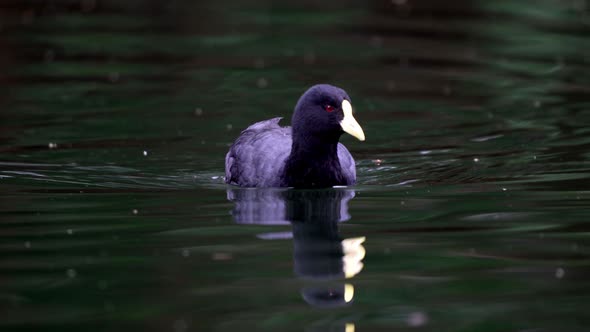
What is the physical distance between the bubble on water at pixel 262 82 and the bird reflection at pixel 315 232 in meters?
4.47

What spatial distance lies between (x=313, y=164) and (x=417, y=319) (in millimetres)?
3262

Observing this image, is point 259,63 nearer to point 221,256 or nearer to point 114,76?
point 114,76

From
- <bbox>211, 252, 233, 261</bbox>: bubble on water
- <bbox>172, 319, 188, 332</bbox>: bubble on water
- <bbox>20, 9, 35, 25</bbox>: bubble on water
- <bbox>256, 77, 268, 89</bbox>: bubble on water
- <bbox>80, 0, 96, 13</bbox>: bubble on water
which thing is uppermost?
<bbox>80, 0, 96, 13</bbox>: bubble on water

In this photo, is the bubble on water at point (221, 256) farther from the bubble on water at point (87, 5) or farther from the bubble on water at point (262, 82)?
the bubble on water at point (87, 5)

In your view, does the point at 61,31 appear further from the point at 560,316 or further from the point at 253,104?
the point at 560,316

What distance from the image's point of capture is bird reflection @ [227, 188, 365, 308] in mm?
6098

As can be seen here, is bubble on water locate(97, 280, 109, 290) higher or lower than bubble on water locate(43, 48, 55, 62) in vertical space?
lower

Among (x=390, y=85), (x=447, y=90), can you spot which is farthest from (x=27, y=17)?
(x=447, y=90)

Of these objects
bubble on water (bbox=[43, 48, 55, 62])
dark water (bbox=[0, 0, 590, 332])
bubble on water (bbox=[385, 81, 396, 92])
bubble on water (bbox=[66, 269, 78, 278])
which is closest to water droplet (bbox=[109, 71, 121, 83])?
dark water (bbox=[0, 0, 590, 332])

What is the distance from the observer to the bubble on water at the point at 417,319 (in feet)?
18.0

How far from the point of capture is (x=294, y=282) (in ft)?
20.2

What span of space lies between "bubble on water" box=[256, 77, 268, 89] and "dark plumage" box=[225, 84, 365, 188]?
13.5 ft

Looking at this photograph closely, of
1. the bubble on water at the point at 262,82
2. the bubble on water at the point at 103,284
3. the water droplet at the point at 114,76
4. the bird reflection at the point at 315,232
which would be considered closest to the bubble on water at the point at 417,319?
the bird reflection at the point at 315,232

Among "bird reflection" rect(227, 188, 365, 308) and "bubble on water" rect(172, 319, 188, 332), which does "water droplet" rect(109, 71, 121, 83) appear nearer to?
"bird reflection" rect(227, 188, 365, 308)
